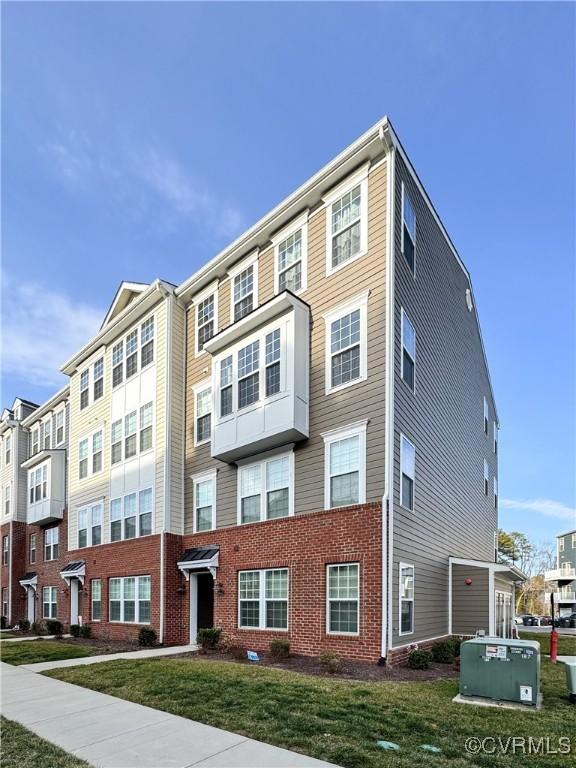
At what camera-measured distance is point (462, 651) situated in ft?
29.1

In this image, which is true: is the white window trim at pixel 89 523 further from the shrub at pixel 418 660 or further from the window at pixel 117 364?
the shrub at pixel 418 660

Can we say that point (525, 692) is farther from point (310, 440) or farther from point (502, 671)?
Result: point (310, 440)

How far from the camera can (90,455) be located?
2381 centimetres

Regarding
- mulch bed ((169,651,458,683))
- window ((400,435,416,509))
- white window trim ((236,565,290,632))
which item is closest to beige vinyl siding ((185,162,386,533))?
window ((400,435,416,509))

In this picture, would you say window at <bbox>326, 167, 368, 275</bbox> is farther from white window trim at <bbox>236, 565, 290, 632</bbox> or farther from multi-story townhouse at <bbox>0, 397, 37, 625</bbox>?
multi-story townhouse at <bbox>0, 397, 37, 625</bbox>

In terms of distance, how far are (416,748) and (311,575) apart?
7.30m

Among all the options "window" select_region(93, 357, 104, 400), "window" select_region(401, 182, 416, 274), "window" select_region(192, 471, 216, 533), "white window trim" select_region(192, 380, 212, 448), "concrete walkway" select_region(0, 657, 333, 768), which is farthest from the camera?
"window" select_region(93, 357, 104, 400)

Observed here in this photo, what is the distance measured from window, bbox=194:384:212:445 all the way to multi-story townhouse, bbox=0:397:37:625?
18756mm

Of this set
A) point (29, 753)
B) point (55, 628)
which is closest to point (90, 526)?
point (55, 628)

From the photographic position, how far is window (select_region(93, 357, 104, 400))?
2367 cm

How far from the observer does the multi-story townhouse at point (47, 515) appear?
27453mm

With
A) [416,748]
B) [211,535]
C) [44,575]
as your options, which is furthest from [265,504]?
[44,575]

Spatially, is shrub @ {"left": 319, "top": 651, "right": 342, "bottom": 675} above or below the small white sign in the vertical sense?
below

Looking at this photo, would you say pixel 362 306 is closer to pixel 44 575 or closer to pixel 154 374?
pixel 154 374
